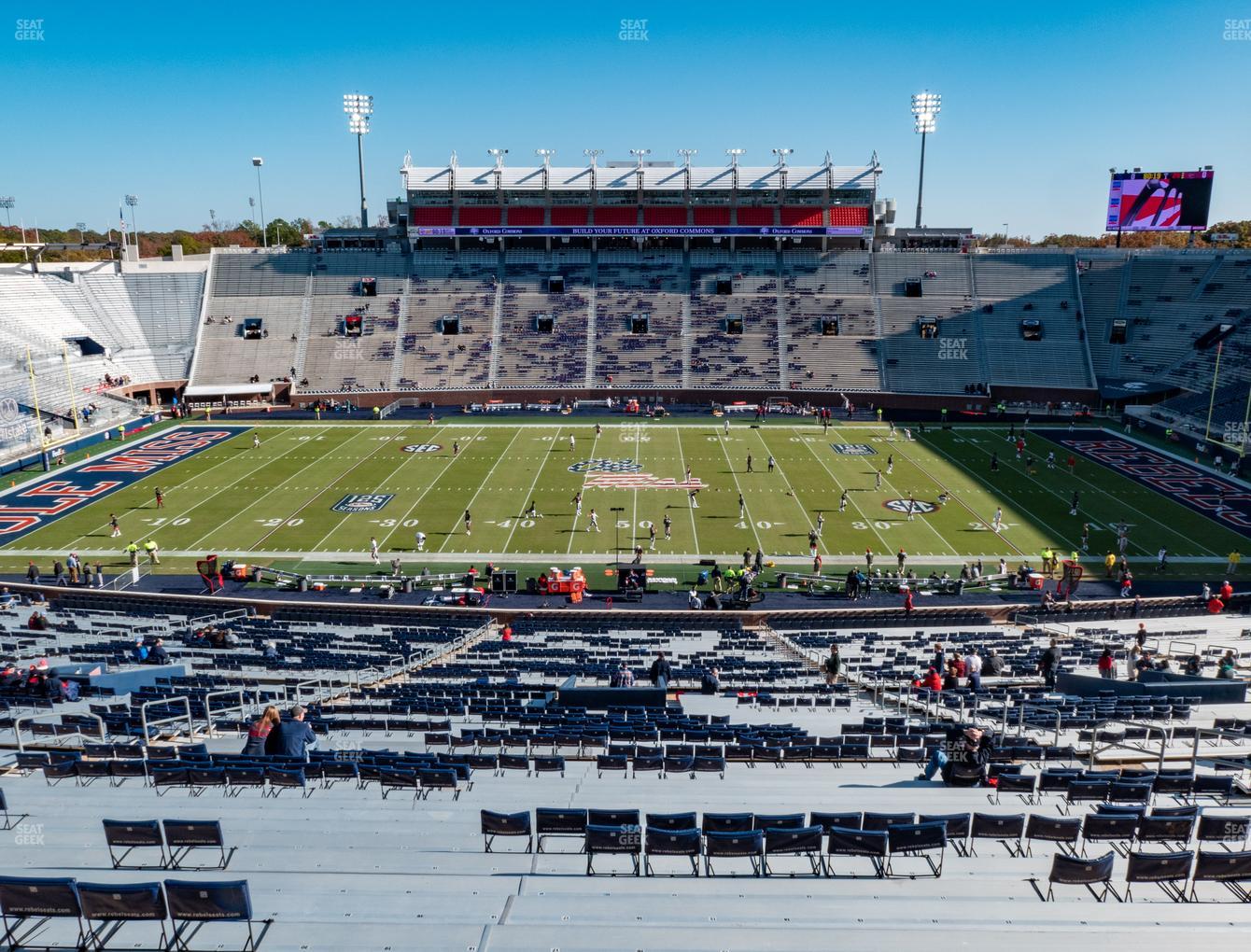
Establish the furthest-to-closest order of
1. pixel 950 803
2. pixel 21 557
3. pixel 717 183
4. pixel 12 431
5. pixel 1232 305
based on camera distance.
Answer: pixel 717 183 → pixel 1232 305 → pixel 12 431 → pixel 21 557 → pixel 950 803

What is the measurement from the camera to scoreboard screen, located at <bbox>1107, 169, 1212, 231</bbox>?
227ft

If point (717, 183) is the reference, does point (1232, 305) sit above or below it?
below

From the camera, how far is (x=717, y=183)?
7912cm

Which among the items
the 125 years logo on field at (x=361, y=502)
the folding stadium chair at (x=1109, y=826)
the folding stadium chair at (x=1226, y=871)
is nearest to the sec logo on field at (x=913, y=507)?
the 125 years logo on field at (x=361, y=502)

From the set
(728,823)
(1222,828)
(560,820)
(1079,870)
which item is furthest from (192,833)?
(1222,828)

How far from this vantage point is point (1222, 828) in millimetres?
9062

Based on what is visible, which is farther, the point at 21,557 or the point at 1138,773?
the point at 21,557

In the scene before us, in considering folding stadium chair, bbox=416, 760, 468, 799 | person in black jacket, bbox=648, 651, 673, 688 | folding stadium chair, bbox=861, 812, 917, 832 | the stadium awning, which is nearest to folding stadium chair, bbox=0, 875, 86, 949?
folding stadium chair, bbox=416, 760, 468, 799

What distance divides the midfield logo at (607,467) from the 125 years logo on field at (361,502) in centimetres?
1059

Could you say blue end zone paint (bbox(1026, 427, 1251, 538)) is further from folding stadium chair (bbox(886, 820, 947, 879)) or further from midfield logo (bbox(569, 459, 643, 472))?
folding stadium chair (bbox(886, 820, 947, 879))

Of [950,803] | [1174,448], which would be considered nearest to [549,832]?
[950,803]

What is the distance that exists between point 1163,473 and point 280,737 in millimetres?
49331

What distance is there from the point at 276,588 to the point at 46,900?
26826 millimetres

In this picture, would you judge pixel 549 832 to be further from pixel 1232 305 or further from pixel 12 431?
pixel 1232 305
